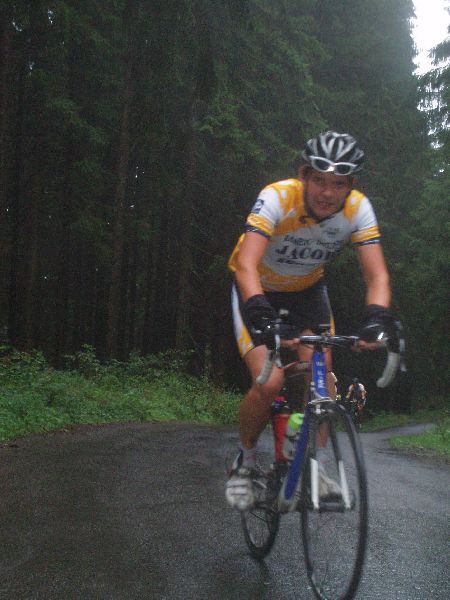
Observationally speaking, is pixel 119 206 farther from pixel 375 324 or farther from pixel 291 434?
pixel 375 324

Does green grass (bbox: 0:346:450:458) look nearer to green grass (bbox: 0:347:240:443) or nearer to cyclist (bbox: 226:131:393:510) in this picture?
green grass (bbox: 0:347:240:443)

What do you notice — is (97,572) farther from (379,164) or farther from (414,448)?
(379,164)

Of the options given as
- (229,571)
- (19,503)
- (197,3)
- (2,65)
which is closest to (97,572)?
(229,571)

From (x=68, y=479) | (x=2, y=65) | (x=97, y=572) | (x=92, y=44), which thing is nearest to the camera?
(x=97, y=572)

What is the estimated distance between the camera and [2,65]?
19.0 metres

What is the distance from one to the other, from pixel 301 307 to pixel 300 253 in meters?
0.45

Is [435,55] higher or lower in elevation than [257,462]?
higher

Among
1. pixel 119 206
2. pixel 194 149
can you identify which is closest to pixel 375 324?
pixel 119 206

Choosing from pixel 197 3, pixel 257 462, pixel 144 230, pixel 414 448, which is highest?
pixel 197 3

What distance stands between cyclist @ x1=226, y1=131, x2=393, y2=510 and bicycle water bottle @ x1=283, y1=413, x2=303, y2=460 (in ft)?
0.67

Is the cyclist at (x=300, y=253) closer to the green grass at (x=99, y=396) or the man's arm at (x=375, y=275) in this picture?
the man's arm at (x=375, y=275)

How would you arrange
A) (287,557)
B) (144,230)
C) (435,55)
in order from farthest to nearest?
(144,230) → (435,55) → (287,557)

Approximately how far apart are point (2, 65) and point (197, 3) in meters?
8.78

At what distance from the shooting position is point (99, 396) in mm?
15367
